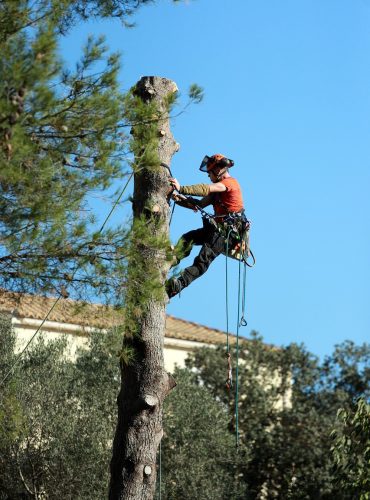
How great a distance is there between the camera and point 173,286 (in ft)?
35.5

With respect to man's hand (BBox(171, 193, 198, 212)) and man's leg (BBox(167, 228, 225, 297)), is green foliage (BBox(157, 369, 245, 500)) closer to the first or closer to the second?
man's leg (BBox(167, 228, 225, 297))

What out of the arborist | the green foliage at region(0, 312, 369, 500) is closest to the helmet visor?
the arborist

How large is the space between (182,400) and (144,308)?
13.7 metres

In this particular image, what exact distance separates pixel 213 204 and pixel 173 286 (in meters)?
1.59

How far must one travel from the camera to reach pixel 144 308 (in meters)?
10.5

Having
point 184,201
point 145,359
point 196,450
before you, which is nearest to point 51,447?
point 196,450

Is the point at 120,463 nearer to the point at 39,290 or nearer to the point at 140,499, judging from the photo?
the point at 140,499

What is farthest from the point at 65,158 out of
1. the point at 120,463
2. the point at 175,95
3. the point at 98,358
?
the point at 98,358

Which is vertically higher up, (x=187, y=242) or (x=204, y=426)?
(x=187, y=242)

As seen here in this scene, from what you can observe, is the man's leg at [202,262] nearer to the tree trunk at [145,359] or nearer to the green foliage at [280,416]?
the tree trunk at [145,359]

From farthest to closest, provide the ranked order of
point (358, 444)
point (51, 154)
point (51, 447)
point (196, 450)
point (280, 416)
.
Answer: point (280, 416) → point (196, 450) → point (51, 447) → point (358, 444) → point (51, 154)

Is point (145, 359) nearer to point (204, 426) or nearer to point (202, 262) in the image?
point (202, 262)

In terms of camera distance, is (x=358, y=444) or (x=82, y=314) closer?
(x=82, y=314)

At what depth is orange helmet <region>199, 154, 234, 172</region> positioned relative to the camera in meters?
12.0
